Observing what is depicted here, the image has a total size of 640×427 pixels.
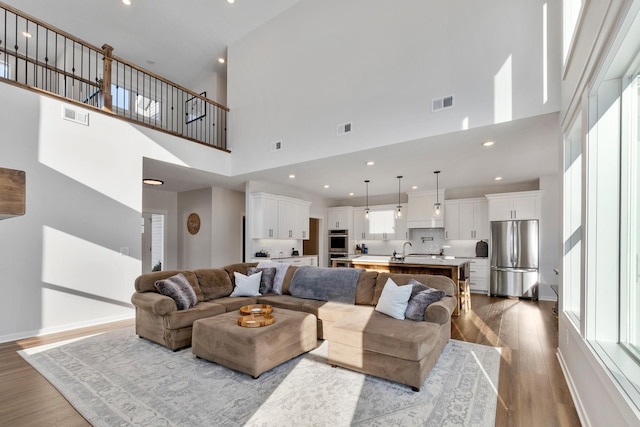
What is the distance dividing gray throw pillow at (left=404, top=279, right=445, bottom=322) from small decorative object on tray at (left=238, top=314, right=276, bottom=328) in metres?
1.45

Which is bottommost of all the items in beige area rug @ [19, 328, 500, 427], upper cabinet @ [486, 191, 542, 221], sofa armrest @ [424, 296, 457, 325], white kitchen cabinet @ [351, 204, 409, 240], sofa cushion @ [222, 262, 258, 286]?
beige area rug @ [19, 328, 500, 427]

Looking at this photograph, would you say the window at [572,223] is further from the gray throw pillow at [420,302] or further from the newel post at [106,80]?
the newel post at [106,80]

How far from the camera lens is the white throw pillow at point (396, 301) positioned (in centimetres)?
334

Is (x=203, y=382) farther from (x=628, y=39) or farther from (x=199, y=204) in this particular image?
(x=199, y=204)

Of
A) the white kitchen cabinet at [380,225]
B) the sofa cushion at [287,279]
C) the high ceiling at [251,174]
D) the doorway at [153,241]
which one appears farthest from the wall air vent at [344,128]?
the doorway at [153,241]

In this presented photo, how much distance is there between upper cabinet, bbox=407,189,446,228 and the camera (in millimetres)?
8375

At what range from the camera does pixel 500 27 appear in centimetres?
386

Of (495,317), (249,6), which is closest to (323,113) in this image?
(249,6)

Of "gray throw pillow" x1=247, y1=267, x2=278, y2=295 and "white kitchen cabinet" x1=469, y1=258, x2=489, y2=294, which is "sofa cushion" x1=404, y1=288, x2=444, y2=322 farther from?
"white kitchen cabinet" x1=469, y1=258, x2=489, y2=294

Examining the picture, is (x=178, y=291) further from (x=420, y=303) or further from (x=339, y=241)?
(x=339, y=241)

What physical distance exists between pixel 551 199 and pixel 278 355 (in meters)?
6.93

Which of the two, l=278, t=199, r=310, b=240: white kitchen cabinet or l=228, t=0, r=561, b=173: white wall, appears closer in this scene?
l=228, t=0, r=561, b=173: white wall

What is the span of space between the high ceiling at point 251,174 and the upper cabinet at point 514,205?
42cm

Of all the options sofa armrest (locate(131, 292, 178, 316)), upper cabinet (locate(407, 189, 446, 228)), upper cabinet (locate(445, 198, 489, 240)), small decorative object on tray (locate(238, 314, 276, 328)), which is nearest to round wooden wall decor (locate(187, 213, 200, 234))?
sofa armrest (locate(131, 292, 178, 316))
